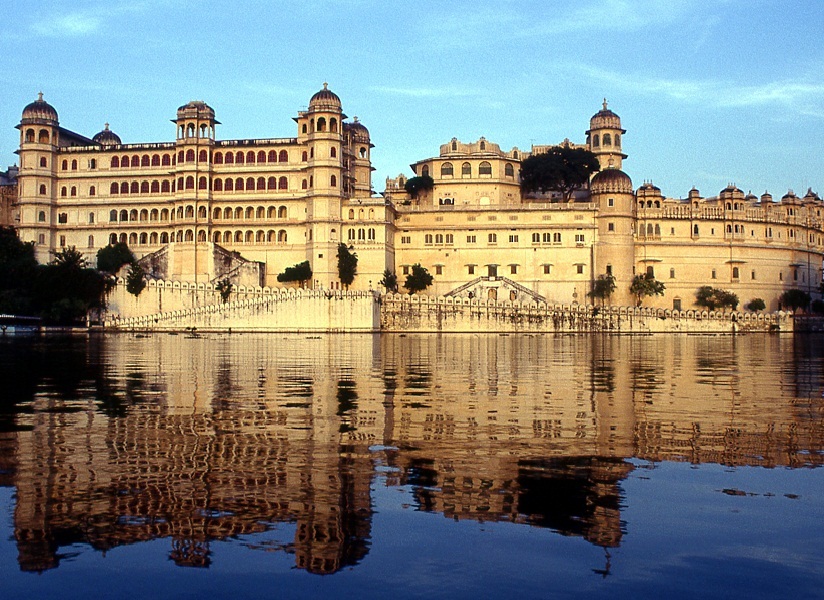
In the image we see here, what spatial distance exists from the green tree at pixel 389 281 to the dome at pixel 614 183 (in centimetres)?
1849

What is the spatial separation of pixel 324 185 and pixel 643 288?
1059 inches

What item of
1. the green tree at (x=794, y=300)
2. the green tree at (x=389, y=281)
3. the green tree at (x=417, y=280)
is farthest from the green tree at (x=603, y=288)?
the green tree at (x=794, y=300)

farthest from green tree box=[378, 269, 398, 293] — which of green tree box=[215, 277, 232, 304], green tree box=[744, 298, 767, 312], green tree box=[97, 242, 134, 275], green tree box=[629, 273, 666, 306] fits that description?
green tree box=[744, 298, 767, 312]

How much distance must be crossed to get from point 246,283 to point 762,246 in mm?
46489

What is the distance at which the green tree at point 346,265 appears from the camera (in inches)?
2817

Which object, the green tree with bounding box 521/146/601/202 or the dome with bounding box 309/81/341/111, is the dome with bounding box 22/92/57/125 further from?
the green tree with bounding box 521/146/601/202

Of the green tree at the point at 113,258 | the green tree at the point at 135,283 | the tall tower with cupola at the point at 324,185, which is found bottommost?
the green tree at the point at 135,283

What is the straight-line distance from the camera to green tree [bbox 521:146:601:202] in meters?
81.0

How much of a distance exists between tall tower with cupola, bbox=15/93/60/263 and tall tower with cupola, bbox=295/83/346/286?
21.9 meters

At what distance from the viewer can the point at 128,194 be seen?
7775cm

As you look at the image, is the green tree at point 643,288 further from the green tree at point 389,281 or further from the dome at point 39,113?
the dome at point 39,113

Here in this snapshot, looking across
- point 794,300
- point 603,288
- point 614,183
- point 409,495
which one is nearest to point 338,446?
point 409,495

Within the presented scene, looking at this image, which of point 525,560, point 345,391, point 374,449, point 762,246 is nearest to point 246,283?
point 762,246

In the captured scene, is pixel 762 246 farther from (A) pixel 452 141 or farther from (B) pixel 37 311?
(B) pixel 37 311
